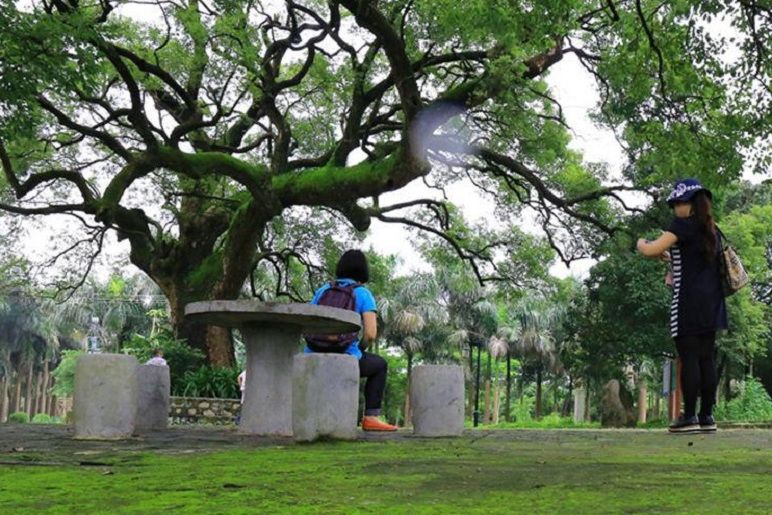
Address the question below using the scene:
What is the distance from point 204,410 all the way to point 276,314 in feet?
35.0

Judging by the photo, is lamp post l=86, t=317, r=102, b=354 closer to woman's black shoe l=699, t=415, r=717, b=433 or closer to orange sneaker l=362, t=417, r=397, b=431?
orange sneaker l=362, t=417, r=397, b=431

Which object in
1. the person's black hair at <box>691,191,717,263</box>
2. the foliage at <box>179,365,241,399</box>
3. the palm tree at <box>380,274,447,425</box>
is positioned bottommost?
the foliage at <box>179,365,241,399</box>

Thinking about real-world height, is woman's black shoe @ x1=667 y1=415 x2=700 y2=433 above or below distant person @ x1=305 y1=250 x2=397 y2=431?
below

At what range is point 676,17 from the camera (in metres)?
9.56

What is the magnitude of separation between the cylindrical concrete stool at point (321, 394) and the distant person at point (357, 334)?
102cm

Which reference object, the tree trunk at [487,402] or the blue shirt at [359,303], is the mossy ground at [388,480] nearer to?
the blue shirt at [359,303]

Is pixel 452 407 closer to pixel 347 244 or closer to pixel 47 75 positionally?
pixel 47 75

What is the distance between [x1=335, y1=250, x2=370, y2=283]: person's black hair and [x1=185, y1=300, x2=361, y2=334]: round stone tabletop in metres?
0.45

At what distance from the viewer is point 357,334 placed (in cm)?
665

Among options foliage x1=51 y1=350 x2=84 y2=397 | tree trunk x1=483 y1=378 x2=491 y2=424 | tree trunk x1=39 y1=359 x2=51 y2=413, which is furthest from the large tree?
tree trunk x1=39 y1=359 x2=51 y2=413

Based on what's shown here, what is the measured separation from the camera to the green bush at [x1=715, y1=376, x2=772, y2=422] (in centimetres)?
2553

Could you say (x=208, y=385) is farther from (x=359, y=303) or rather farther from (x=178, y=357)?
(x=359, y=303)

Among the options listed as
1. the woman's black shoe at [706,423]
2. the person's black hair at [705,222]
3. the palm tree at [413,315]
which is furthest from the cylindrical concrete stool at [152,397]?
the palm tree at [413,315]

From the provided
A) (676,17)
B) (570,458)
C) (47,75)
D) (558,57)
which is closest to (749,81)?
(676,17)
